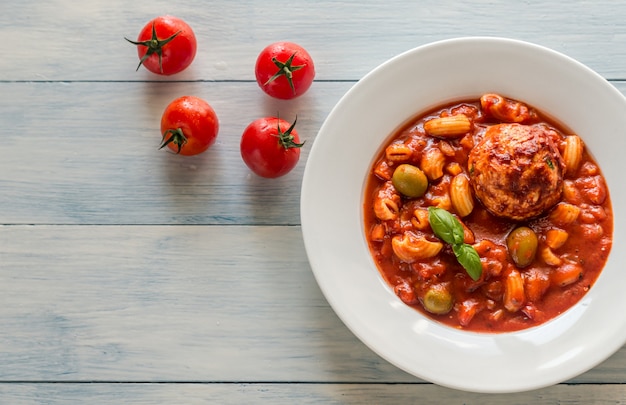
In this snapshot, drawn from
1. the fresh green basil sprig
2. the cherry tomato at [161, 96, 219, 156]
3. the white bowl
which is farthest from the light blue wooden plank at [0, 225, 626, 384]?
the fresh green basil sprig

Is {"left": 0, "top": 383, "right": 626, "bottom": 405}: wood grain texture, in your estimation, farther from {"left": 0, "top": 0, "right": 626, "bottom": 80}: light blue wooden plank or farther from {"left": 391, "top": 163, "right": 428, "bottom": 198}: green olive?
{"left": 0, "top": 0, "right": 626, "bottom": 80}: light blue wooden plank

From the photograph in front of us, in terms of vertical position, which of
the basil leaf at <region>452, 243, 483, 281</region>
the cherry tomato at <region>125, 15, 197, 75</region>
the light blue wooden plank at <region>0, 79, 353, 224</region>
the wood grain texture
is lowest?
the wood grain texture

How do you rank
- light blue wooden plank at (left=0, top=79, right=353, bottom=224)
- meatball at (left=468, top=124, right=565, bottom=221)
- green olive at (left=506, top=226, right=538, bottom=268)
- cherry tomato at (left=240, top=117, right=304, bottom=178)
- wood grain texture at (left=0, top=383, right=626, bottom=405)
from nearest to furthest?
meatball at (left=468, top=124, right=565, bottom=221), green olive at (left=506, top=226, right=538, bottom=268), cherry tomato at (left=240, top=117, right=304, bottom=178), wood grain texture at (left=0, top=383, right=626, bottom=405), light blue wooden plank at (left=0, top=79, right=353, bottom=224)

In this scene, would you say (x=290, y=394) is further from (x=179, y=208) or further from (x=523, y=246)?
(x=523, y=246)

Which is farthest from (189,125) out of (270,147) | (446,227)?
(446,227)

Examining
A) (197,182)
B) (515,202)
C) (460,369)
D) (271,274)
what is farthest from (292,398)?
(515,202)

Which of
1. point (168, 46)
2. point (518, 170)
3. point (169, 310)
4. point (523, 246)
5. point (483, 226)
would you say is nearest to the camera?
point (518, 170)

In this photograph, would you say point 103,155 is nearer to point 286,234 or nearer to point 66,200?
point 66,200

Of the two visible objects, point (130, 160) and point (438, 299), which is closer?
point (438, 299)
